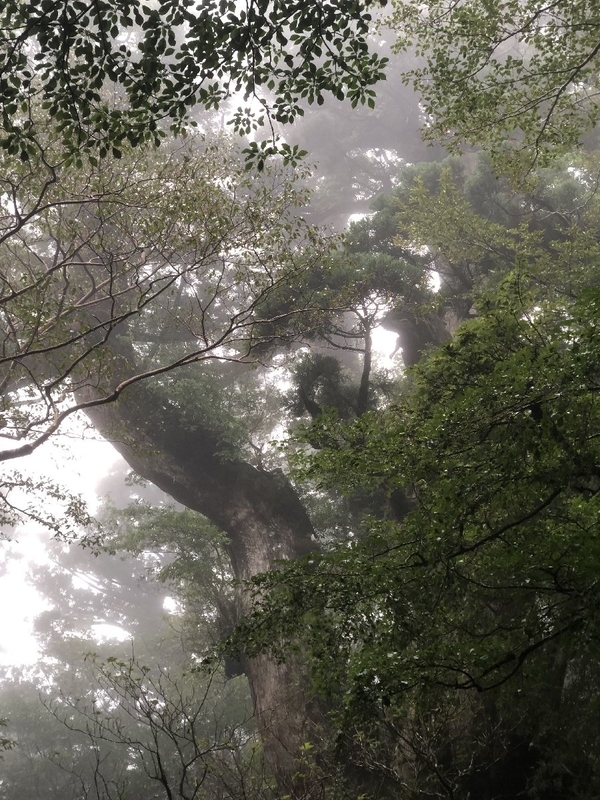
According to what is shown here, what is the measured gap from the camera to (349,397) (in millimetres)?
11867

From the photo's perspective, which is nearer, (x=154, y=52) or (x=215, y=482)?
(x=154, y=52)

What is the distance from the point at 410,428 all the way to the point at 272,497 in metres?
Answer: 8.16

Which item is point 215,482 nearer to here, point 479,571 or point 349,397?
point 349,397

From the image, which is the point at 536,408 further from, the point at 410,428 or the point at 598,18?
the point at 598,18

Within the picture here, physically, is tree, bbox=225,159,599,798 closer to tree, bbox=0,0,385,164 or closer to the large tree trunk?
tree, bbox=0,0,385,164

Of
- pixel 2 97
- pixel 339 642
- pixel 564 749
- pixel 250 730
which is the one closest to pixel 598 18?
pixel 2 97

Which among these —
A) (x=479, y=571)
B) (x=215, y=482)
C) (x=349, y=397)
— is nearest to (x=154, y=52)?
(x=479, y=571)

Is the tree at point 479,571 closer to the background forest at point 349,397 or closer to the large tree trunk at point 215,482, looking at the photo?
the background forest at point 349,397

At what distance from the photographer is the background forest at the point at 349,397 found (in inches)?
139

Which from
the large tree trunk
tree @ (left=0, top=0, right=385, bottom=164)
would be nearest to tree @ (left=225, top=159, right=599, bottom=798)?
tree @ (left=0, top=0, right=385, bottom=164)

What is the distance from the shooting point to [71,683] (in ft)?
81.6

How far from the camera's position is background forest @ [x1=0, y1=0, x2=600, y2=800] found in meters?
3.54

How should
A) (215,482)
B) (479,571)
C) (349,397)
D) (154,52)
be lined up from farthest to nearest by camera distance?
(215,482), (349,397), (479,571), (154,52)

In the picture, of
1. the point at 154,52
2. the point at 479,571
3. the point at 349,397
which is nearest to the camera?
the point at 154,52
